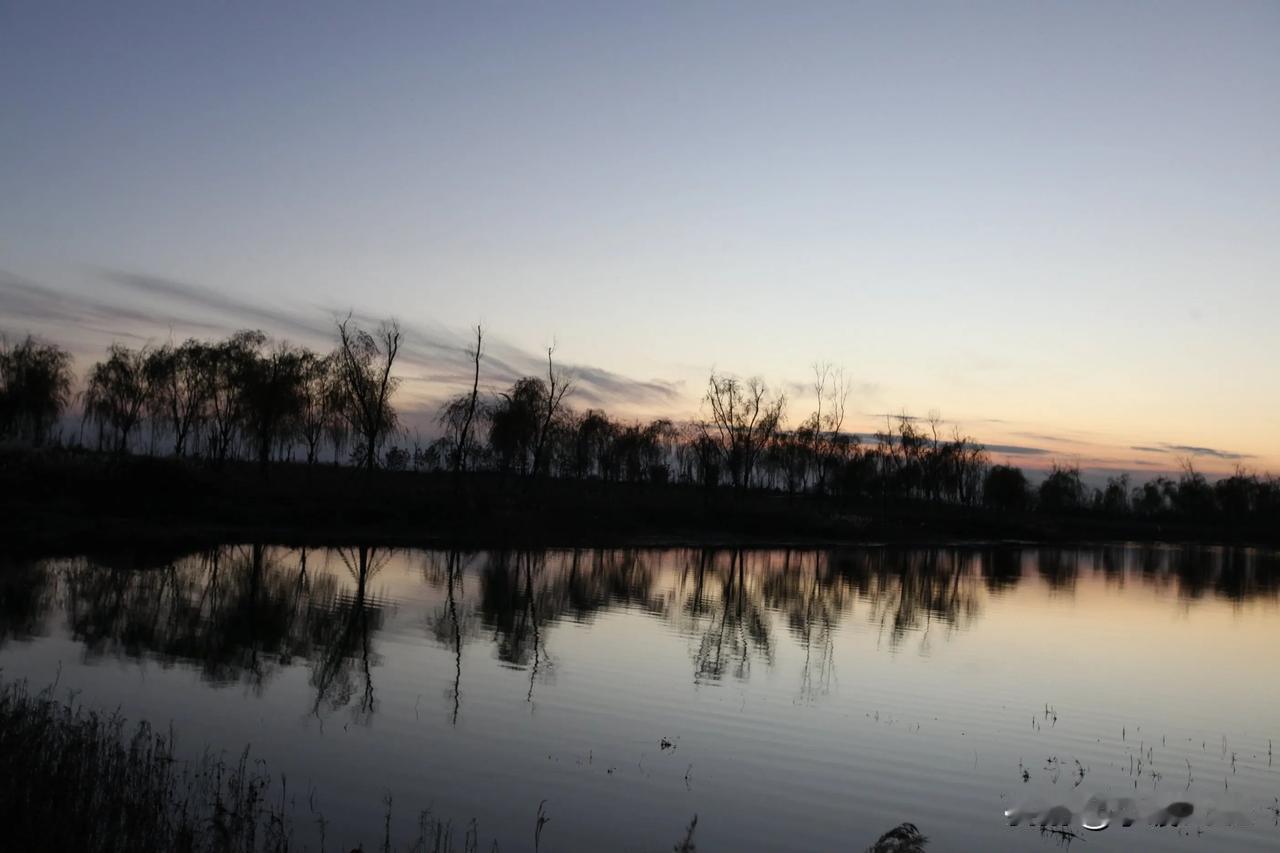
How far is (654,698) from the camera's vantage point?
15094mm

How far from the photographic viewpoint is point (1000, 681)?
738 inches

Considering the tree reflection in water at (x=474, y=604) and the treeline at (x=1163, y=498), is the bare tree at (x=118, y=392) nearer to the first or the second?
the tree reflection in water at (x=474, y=604)

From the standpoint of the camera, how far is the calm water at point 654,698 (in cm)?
998

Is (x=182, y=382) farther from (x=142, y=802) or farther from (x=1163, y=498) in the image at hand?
(x=1163, y=498)

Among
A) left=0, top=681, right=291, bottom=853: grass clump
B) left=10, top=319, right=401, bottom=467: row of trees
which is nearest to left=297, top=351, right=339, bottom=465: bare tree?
left=10, top=319, right=401, bottom=467: row of trees

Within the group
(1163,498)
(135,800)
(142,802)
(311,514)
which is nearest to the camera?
(142,802)

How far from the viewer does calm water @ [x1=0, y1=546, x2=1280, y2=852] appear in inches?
393

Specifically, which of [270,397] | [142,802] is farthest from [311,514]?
[142,802]

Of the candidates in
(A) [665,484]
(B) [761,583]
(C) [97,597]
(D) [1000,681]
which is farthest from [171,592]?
(A) [665,484]

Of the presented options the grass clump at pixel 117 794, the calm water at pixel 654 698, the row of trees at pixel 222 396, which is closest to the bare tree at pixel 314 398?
the row of trees at pixel 222 396

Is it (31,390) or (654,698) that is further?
(31,390)

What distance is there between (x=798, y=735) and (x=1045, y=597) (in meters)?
26.5

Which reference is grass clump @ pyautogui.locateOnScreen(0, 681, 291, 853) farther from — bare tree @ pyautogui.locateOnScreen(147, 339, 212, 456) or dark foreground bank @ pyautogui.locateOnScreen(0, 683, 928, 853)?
bare tree @ pyautogui.locateOnScreen(147, 339, 212, 456)

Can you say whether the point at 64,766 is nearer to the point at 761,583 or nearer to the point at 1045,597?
the point at 761,583
